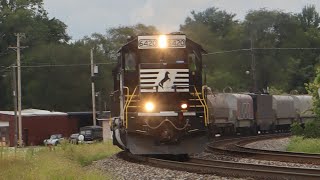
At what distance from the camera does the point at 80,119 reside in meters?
56.6

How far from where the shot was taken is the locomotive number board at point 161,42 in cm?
1653

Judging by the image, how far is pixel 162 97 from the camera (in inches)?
626

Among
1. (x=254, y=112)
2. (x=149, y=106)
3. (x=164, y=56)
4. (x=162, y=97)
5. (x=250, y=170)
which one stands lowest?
(x=250, y=170)

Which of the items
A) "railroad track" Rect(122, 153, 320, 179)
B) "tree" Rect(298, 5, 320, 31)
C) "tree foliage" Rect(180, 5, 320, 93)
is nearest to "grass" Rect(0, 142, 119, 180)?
"railroad track" Rect(122, 153, 320, 179)

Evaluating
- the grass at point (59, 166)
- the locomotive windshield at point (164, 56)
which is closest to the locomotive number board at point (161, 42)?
the locomotive windshield at point (164, 56)

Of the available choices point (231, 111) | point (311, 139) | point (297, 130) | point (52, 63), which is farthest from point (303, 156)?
point (52, 63)

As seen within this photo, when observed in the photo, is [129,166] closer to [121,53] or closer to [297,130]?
[121,53]

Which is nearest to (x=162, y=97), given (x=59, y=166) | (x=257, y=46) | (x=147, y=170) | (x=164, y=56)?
(x=164, y=56)

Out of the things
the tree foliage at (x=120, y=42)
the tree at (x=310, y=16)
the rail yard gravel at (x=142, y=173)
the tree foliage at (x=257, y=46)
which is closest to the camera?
the rail yard gravel at (x=142, y=173)

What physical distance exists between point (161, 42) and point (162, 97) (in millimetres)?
1712

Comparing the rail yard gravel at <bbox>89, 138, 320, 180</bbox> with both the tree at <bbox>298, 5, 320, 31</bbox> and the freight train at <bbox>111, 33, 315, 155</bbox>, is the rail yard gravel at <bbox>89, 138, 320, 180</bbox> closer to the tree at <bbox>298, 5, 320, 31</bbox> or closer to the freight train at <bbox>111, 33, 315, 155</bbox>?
the freight train at <bbox>111, 33, 315, 155</bbox>

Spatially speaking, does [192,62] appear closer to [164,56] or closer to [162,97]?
[164,56]

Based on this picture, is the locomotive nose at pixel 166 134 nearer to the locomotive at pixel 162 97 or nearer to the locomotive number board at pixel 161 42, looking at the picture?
the locomotive at pixel 162 97

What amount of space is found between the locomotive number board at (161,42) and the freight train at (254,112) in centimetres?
1298
